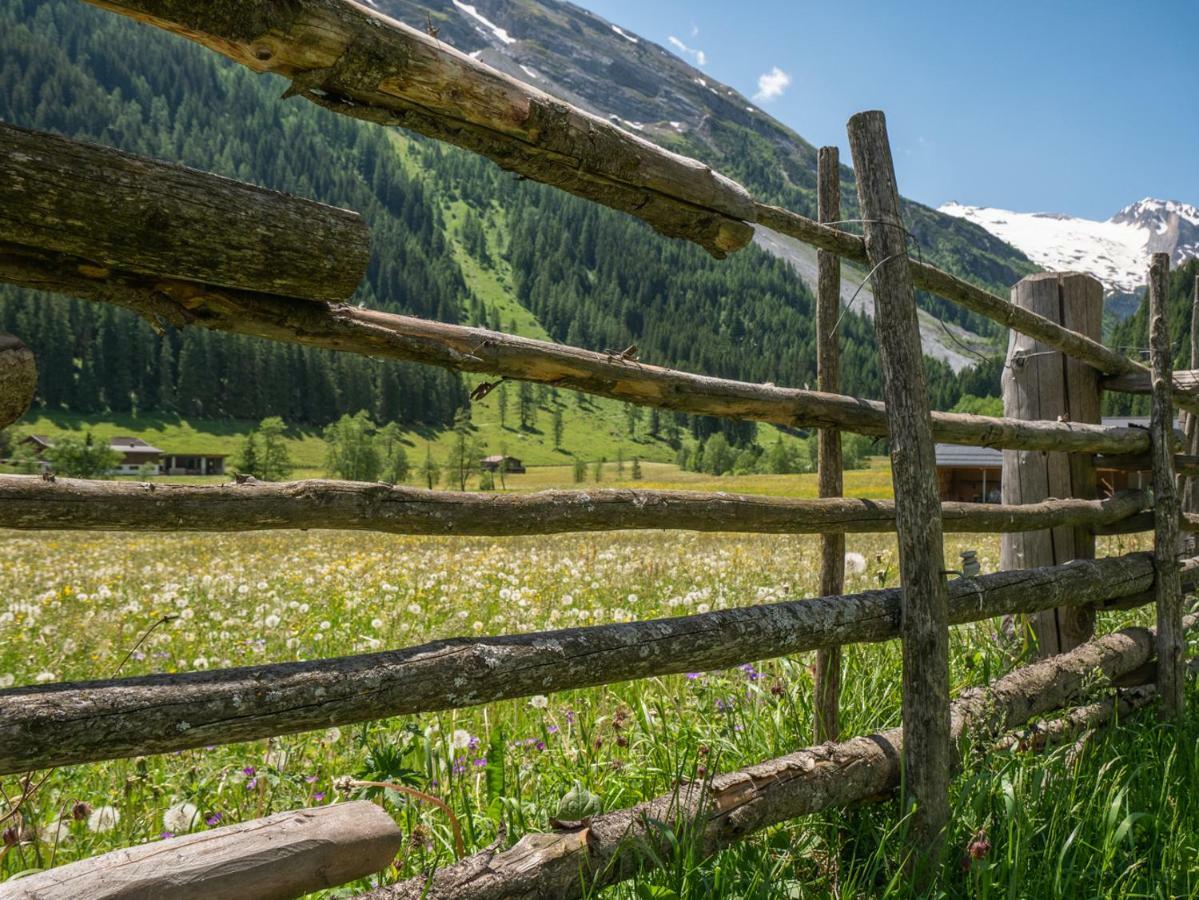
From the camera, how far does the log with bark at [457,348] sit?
6.37ft

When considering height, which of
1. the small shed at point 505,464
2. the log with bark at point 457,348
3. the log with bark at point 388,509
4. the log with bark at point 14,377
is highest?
the log with bark at point 457,348

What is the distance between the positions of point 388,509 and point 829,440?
7.78ft

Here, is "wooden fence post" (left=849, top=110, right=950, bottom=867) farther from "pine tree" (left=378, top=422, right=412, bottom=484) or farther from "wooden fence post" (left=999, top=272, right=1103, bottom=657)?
"pine tree" (left=378, top=422, right=412, bottom=484)

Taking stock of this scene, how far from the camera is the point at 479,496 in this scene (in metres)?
2.59

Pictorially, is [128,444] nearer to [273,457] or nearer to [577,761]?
[273,457]

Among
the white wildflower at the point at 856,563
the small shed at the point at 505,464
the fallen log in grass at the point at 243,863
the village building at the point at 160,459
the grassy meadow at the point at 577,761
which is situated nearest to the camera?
the fallen log in grass at the point at 243,863

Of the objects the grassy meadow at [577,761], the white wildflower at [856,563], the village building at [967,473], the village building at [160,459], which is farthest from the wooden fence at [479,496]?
the village building at [160,459]

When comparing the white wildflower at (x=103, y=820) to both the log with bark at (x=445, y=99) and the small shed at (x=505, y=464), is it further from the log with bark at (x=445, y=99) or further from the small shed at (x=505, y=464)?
the small shed at (x=505, y=464)

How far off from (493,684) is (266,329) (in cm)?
114

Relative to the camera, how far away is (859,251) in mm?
3506

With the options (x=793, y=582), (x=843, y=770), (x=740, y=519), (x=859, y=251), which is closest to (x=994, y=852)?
(x=843, y=770)

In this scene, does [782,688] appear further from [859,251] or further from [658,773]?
[859,251]

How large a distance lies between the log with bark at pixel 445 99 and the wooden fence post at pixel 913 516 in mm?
685

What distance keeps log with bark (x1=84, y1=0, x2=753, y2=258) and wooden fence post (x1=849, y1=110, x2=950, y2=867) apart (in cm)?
68
